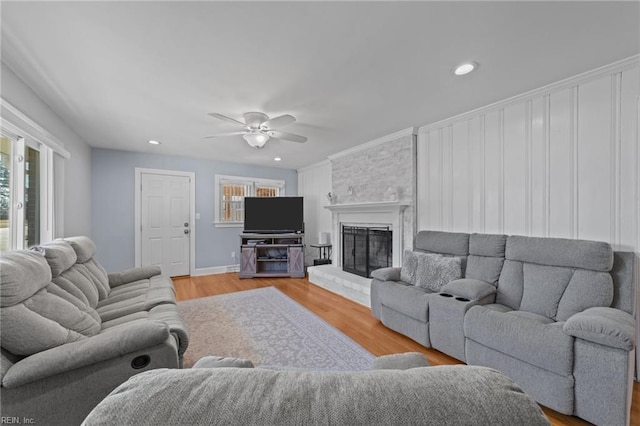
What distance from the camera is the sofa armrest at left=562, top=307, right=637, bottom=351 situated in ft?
4.84

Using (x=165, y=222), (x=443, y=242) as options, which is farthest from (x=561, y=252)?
(x=165, y=222)

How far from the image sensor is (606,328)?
152cm

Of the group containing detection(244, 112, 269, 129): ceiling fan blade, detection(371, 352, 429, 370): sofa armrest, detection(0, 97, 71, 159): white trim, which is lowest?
detection(371, 352, 429, 370): sofa armrest

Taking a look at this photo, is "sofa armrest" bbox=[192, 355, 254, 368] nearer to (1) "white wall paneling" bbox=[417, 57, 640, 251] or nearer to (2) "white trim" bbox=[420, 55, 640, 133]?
(1) "white wall paneling" bbox=[417, 57, 640, 251]

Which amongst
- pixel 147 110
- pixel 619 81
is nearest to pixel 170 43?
pixel 147 110

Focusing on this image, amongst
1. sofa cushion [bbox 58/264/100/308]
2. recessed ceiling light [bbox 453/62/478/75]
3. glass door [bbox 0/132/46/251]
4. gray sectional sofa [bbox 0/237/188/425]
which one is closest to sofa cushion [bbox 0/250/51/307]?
gray sectional sofa [bbox 0/237/188/425]

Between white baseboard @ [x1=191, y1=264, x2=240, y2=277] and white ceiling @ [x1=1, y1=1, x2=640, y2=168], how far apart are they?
3220 mm

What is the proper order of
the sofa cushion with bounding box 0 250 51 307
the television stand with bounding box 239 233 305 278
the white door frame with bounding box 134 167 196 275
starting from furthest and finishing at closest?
the television stand with bounding box 239 233 305 278
the white door frame with bounding box 134 167 196 275
the sofa cushion with bounding box 0 250 51 307

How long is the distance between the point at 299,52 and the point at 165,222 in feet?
14.5

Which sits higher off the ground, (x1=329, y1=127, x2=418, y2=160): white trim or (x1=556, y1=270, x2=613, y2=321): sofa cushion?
(x1=329, y1=127, x2=418, y2=160): white trim

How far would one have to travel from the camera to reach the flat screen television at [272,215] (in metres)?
5.40

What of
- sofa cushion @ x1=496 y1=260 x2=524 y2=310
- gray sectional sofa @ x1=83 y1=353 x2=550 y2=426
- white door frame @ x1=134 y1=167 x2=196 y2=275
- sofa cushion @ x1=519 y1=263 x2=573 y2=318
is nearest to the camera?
gray sectional sofa @ x1=83 y1=353 x2=550 y2=426

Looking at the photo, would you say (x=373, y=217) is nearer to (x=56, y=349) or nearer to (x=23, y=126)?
(x=56, y=349)

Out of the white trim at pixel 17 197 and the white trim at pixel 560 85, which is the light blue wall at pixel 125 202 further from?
the white trim at pixel 560 85
